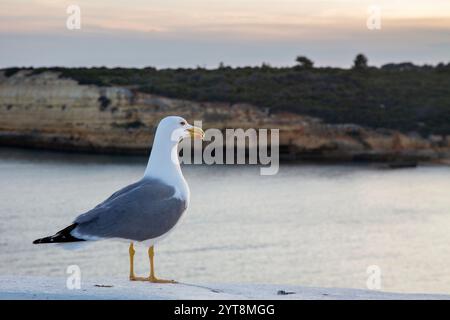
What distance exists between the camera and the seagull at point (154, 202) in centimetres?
703

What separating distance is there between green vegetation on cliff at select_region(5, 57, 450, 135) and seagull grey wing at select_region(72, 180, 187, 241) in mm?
53172

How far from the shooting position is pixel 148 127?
57406 millimetres

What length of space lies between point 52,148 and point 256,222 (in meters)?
22.6

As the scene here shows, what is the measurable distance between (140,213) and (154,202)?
12cm

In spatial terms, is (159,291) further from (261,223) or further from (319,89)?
(319,89)

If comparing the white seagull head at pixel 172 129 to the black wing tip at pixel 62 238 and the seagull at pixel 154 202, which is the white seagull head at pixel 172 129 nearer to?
the seagull at pixel 154 202

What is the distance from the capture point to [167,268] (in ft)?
97.1

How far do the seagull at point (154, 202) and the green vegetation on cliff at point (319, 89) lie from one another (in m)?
53.1

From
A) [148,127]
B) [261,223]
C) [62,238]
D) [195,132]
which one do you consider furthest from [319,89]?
[62,238]

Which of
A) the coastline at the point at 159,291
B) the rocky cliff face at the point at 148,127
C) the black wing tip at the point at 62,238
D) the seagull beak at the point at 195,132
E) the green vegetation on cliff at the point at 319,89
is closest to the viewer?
the coastline at the point at 159,291

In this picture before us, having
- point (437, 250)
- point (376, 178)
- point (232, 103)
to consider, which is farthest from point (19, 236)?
point (232, 103)

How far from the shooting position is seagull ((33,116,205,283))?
7031mm

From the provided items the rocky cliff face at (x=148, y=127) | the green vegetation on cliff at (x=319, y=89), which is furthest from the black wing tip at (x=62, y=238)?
the green vegetation on cliff at (x=319, y=89)

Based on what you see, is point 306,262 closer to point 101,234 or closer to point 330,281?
point 330,281
